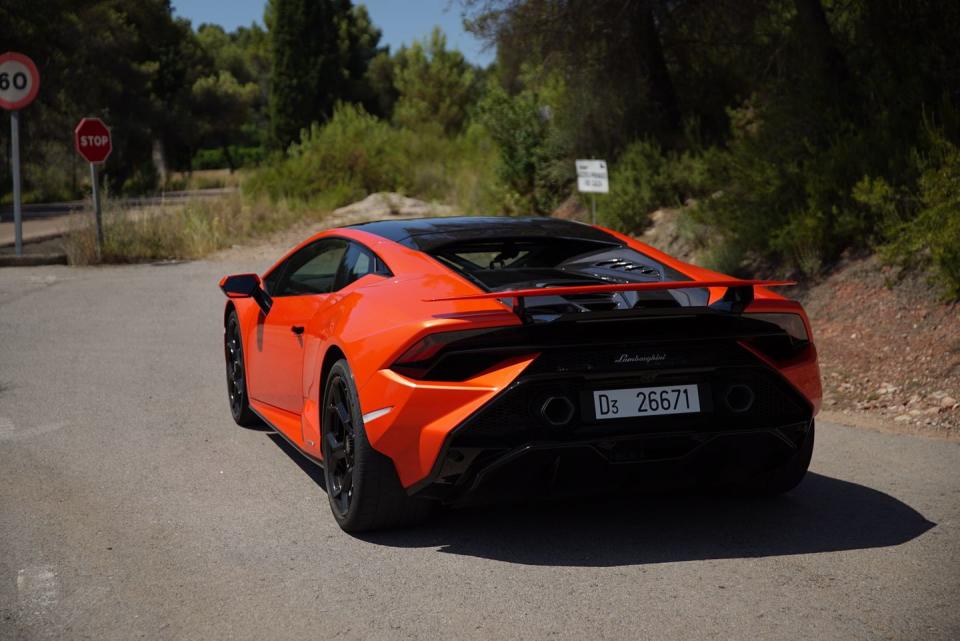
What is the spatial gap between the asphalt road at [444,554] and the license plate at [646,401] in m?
0.58

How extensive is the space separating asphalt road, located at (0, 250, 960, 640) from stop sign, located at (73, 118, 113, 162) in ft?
41.6

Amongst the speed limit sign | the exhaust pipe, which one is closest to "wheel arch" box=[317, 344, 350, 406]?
the exhaust pipe

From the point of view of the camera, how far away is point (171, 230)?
21.2 m

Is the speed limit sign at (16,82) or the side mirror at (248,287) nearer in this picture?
the side mirror at (248,287)

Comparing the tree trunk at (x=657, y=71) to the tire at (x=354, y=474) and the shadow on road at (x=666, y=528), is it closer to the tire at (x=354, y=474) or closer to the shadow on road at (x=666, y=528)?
the shadow on road at (x=666, y=528)

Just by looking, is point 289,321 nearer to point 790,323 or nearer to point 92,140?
point 790,323

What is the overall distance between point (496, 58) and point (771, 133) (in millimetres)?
7893

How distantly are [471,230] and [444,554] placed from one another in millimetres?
1652

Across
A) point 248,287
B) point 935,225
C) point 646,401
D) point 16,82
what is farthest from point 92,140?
point 646,401

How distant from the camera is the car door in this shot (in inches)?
243

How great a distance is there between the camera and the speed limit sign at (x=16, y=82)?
741 inches

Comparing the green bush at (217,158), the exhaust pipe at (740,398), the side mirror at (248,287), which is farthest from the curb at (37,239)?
the green bush at (217,158)

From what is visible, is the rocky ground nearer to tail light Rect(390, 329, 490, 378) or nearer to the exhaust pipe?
the exhaust pipe

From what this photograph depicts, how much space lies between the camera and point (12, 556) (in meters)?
5.02
